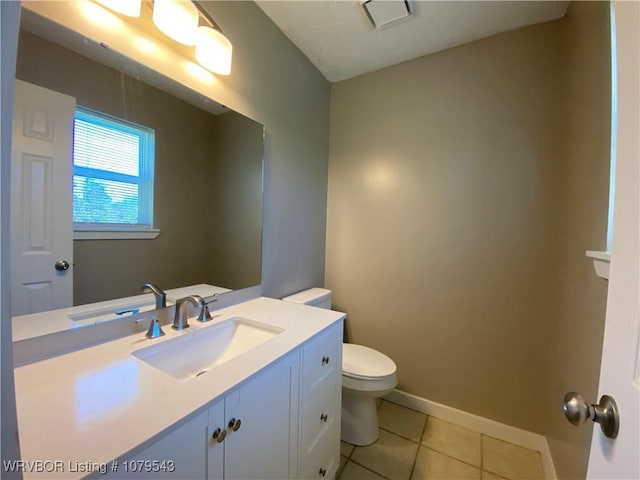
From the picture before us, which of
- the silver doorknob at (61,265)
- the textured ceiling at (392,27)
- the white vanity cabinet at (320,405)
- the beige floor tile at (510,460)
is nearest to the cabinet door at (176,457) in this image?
the white vanity cabinet at (320,405)

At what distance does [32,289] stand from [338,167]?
182 cm

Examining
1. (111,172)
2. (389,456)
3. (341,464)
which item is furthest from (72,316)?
(389,456)

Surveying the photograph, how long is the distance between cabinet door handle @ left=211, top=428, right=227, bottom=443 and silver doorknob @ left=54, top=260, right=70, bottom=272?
710mm

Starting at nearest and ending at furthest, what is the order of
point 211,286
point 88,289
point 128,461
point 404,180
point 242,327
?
point 128,461, point 88,289, point 242,327, point 211,286, point 404,180

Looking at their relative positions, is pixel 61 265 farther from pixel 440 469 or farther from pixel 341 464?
pixel 440 469

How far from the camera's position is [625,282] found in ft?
1.43

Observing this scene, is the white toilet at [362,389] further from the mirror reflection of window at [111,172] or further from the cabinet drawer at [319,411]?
the mirror reflection of window at [111,172]

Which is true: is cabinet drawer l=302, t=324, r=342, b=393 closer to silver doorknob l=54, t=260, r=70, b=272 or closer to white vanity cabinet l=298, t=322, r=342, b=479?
white vanity cabinet l=298, t=322, r=342, b=479

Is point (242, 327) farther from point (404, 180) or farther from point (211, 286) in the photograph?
point (404, 180)

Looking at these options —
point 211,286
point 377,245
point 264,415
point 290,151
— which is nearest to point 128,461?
point 264,415

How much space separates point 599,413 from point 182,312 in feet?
3.95

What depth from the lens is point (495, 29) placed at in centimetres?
154

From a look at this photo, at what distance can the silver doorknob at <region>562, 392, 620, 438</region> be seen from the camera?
17.1 inches

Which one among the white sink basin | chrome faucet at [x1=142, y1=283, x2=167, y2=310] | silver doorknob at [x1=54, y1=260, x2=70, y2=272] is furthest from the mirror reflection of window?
the white sink basin
